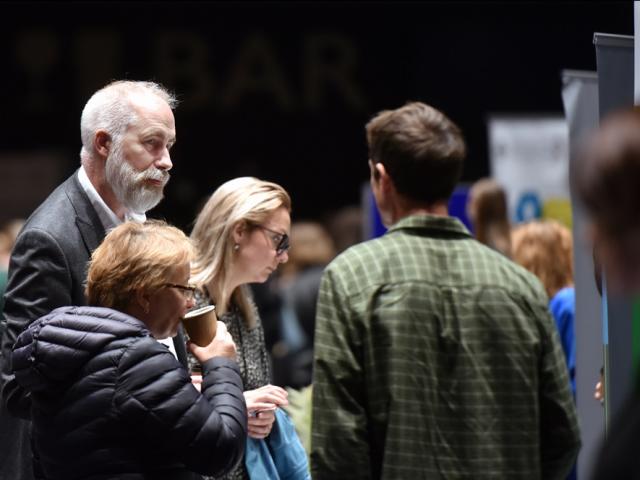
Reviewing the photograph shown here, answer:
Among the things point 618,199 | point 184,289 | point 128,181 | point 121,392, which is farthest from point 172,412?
point 618,199

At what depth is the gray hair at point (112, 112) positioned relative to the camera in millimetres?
3549

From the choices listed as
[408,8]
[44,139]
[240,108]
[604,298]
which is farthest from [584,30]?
[604,298]

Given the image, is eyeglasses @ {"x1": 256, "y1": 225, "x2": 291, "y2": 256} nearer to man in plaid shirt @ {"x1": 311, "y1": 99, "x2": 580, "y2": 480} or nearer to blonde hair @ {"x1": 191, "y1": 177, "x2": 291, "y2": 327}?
blonde hair @ {"x1": 191, "y1": 177, "x2": 291, "y2": 327}

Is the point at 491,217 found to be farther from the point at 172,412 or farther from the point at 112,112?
the point at 172,412

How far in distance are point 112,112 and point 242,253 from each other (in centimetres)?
57

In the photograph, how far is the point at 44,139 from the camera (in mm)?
12000

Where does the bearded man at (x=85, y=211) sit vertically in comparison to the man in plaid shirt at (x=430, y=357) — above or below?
above

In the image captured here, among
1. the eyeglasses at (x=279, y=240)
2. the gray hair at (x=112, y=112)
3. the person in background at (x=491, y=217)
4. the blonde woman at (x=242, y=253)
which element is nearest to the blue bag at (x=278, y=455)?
the blonde woman at (x=242, y=253)

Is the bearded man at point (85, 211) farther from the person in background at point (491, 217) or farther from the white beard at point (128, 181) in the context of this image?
the person in background at point (491, 217)

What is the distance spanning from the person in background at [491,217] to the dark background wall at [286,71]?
17.9ft

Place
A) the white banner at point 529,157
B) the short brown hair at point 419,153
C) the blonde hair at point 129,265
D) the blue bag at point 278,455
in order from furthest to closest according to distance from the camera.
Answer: the white banner at point 529,157, the blue bag at point 278,455, the short brown hair at point 419,153, the blonde hair at point 129,265

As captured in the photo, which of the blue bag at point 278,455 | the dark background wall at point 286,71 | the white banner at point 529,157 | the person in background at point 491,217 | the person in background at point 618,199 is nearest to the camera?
the person in background at point 618,199

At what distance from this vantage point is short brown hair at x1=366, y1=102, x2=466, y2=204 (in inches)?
126

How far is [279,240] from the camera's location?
3857 mm
